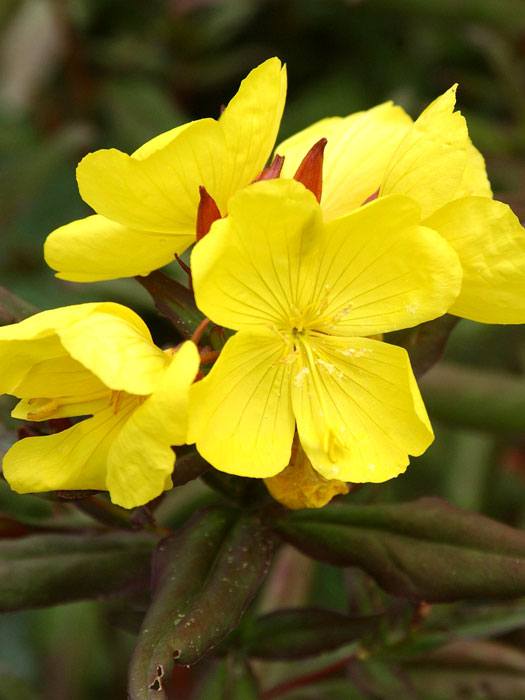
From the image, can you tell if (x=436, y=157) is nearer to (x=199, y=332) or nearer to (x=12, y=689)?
(x=199, y=332)

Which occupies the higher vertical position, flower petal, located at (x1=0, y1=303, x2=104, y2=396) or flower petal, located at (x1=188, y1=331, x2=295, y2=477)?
flower petal, located at (x1=0, y1=303, x2=104, y2=396)

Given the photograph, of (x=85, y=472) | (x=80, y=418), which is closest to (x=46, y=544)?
(x=80, y=418)

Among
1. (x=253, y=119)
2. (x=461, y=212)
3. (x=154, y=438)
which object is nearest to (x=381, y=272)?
(x=461, y=212)

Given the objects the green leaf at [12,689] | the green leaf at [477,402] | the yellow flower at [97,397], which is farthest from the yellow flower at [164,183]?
the green leaf at [12,689]

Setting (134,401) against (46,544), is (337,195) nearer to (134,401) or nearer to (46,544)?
(134,401)

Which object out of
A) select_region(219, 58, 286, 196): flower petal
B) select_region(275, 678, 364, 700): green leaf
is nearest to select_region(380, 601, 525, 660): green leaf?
select_region(275, 678, 364, 700): green leaf

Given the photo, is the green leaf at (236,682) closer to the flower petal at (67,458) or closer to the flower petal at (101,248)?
the flower petal at (67,458)

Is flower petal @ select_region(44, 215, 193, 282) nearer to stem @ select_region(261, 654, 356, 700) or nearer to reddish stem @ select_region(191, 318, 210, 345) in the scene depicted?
reddish stem @ select_region(191, 318, 210, 345)
